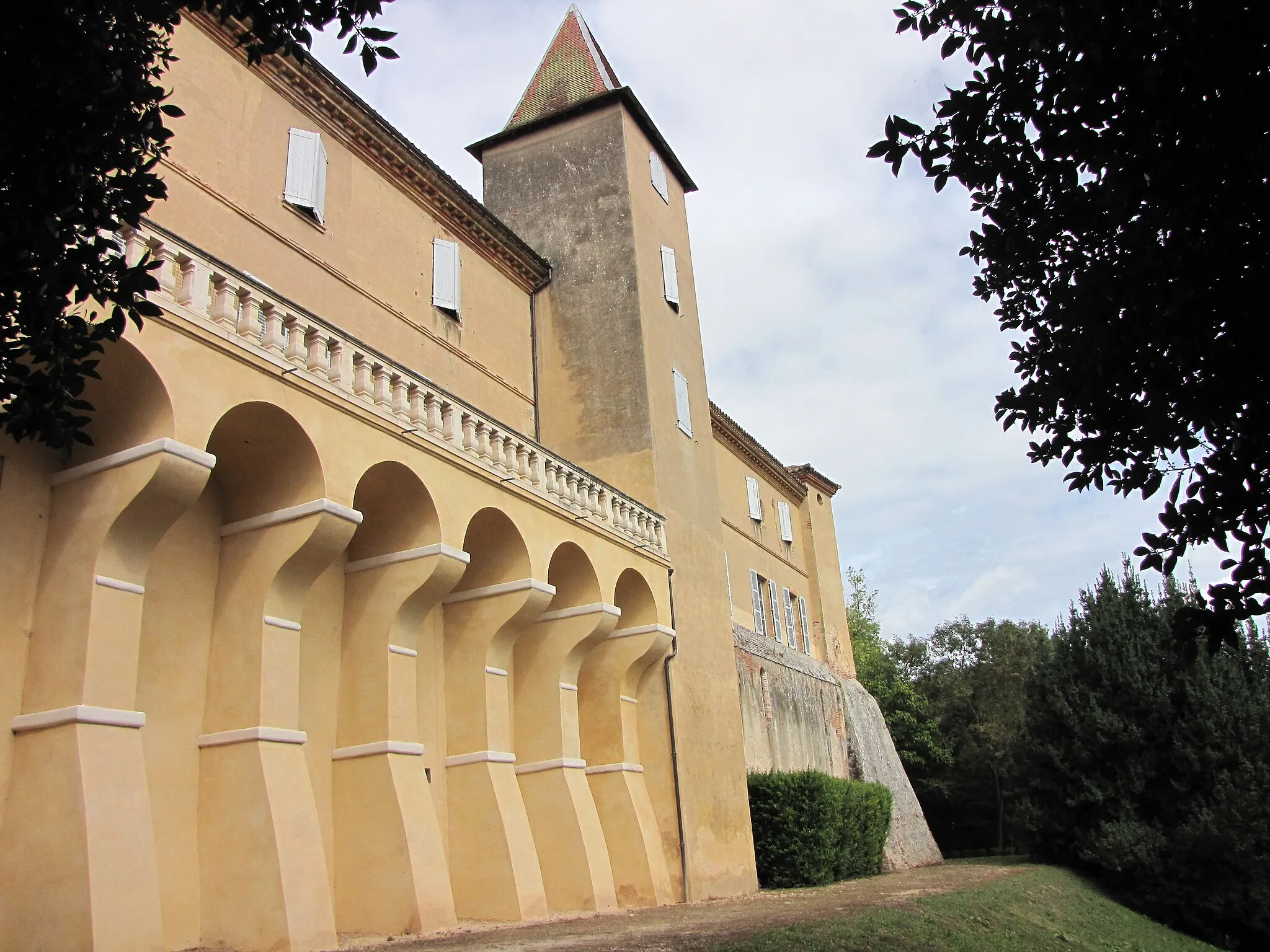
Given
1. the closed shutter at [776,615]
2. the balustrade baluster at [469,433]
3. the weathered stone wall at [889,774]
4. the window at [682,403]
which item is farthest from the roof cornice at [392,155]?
the weathered stone wall at [889,774]

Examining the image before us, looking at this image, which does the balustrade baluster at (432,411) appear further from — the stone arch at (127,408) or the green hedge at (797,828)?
the green hedge at (797,828)

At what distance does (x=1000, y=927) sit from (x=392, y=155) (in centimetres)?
1592

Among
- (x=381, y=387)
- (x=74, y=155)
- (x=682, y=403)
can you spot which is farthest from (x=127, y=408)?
(x=682, y=403)

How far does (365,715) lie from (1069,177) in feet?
32.2

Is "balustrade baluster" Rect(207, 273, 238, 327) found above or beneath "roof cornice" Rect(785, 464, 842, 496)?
beneath

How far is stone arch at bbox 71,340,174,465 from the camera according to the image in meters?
9.90

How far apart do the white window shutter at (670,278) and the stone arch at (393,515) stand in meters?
10.6

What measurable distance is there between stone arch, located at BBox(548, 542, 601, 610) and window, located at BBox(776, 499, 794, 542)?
17.0 m

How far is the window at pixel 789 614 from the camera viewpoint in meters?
31.3

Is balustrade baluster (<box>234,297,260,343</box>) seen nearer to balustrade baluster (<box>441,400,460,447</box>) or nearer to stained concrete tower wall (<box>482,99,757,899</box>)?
balustrade baluster (<box>441,400,460,447</box>)

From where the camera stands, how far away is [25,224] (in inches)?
212

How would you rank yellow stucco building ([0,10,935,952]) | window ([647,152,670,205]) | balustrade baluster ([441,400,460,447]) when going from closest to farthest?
yellow stucco building ([0,10,935,952]) < balustrade baluster ([441,400,460,447]) < window ([647,152,670,205])

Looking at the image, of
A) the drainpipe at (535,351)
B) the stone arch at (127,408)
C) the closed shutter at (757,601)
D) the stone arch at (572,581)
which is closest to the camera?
the stone arch at (127,408)

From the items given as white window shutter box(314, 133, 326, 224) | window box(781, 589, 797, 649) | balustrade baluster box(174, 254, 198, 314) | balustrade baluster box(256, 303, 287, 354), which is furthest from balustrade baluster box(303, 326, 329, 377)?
window box(781, 589, 797, 649)
